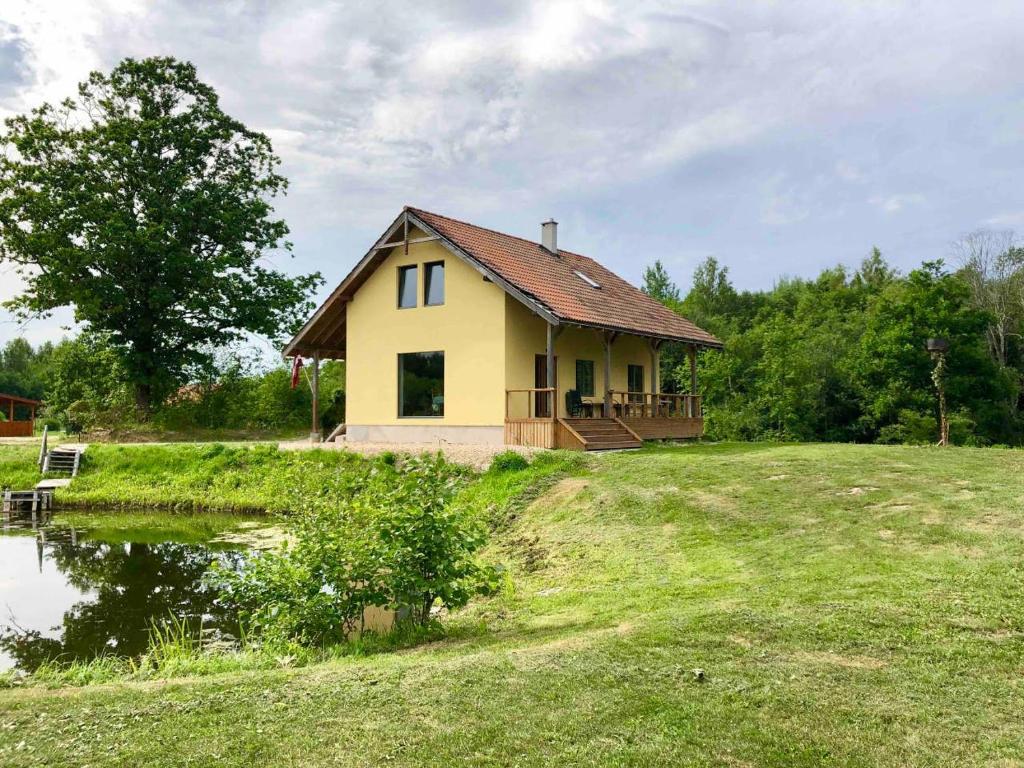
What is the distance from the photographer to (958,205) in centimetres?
4203

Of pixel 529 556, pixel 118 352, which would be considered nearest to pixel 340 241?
pixel 118 352

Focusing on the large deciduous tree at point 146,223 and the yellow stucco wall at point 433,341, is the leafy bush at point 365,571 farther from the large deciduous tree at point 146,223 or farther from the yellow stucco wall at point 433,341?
the large deciduous tree at point 146,223

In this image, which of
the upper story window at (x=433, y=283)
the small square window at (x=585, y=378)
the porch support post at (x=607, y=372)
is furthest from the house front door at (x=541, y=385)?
the upper story window at (x=433, y=283)

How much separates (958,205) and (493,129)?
112ft

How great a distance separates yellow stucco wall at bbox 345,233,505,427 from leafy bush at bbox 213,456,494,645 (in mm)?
10977

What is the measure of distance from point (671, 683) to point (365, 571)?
329 cm

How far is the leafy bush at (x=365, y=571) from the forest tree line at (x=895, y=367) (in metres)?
24.8

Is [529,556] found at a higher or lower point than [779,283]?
lower

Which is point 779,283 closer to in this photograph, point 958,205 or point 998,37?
point 958,205

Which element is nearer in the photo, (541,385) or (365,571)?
(365,571)

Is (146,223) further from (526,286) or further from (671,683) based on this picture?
(671,683)

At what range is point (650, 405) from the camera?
71.6 feet

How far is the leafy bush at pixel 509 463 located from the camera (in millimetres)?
15594

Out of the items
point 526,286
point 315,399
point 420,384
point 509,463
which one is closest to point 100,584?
point 509,463
